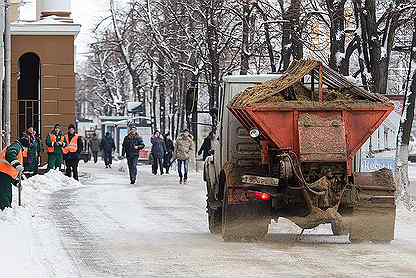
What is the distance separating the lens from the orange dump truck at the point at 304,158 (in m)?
13.9

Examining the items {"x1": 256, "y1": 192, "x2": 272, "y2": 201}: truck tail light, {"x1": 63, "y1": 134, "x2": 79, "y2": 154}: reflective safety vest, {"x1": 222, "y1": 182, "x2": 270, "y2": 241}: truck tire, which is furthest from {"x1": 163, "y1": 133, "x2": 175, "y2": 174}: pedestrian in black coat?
{"x1": 256, "y1": 192, "x2": 272, "y2": 201}: truck tail light

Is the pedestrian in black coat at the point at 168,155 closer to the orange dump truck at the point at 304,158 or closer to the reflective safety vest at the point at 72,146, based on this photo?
the reflective safety vest at the point at 72,146

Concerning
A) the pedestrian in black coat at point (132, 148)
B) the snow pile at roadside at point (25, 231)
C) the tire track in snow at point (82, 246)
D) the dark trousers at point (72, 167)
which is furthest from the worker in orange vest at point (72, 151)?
the tire track in snow at point (82, 246)

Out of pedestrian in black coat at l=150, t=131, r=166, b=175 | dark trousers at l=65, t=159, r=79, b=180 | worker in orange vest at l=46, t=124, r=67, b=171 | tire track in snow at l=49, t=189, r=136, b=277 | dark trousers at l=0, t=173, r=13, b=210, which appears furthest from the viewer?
pedestrian in black coat at l=150, t=131, r=166, b=175

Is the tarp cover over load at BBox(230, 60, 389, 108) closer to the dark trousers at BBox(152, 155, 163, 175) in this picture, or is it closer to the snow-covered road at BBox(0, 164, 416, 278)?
the snow-covered road at BBox(0, 164, 416, 278)

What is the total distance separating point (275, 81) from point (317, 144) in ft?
3.86

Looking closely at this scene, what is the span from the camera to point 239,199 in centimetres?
1462

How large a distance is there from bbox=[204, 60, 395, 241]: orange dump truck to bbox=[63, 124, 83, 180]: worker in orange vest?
1532cm

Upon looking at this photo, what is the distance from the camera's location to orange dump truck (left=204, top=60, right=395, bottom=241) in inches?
547

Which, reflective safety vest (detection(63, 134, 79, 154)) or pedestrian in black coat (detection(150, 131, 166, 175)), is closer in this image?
reflective safety vest (detection(63, 134, 79, 154))

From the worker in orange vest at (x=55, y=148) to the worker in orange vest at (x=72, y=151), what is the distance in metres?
0.25

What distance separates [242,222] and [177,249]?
112 cm

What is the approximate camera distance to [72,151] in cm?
3062

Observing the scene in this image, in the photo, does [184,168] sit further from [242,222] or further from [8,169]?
[242,222]
